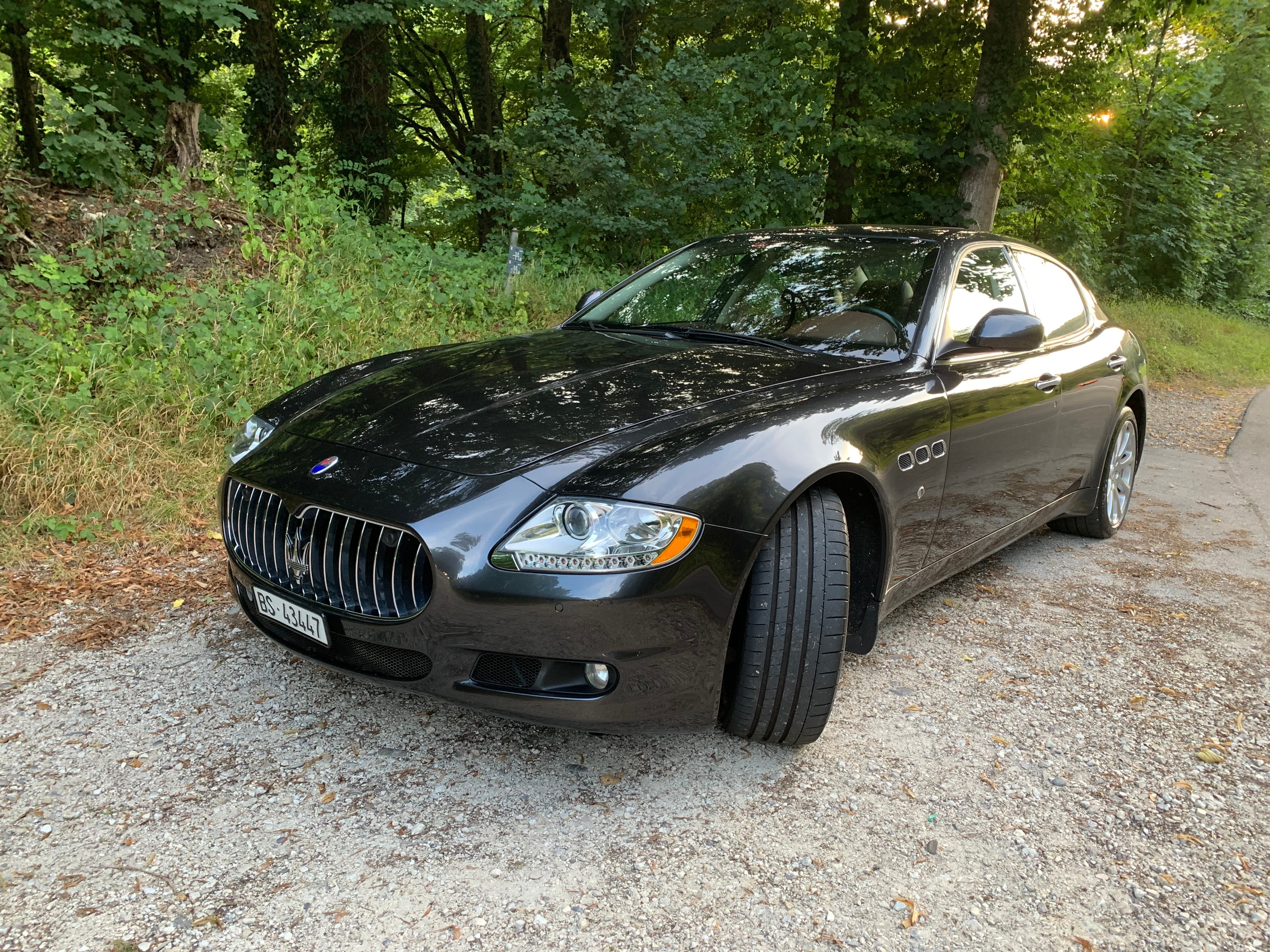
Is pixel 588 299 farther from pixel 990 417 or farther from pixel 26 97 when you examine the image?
pixel 26 97

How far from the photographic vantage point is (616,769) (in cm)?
256

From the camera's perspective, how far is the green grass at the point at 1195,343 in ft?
46.5

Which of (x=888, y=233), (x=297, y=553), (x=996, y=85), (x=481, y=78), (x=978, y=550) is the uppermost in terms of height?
(x=481, y=78)

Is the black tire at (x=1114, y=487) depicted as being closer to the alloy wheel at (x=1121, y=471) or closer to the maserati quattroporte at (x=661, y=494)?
the alloy wheel at (x=1121, y=471)

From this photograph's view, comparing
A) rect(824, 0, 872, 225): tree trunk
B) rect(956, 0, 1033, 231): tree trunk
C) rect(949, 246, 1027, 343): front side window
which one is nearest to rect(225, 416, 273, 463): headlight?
rect(949, 246, 1027, 343): front side window

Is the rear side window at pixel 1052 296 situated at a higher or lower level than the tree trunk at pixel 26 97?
lower

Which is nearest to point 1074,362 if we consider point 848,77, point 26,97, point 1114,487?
point 1114,487

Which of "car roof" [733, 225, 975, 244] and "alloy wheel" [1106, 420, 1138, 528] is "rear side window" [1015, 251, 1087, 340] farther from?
"alloy wheel" [1106, 420, 1138, 528]

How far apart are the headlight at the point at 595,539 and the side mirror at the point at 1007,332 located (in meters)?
1.62

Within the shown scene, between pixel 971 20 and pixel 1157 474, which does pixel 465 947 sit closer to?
pixel 1157 474

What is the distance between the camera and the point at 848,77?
10.3m

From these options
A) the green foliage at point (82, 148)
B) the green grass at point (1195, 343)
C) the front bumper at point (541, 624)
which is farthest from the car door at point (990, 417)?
the green grass at point (1195, 343)

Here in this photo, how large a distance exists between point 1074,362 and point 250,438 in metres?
3.47

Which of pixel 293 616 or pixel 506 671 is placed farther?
pixel 293 616
